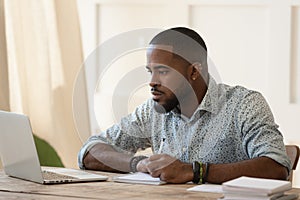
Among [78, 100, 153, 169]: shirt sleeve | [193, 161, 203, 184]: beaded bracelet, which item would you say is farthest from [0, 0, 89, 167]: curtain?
[193, 161, 203, 184]: beaded bracelet

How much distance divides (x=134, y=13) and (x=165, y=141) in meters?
1.40

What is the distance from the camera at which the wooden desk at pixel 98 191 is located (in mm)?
1943

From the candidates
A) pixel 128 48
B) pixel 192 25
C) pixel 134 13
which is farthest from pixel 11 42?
pixel 128 48

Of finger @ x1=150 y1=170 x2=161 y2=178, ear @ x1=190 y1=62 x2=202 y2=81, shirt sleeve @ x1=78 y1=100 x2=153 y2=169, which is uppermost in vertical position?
ear @ x1=190 y1=62 x2=202 y2=81

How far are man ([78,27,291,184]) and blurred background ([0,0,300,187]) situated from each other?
75 cm

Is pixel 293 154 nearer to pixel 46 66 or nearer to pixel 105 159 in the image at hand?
pixel 105 159

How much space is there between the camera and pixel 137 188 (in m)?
2.10

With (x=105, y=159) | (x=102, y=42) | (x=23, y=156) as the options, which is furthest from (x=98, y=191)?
(x=102, y=42)

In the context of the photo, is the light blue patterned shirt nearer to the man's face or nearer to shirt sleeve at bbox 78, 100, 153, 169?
shirt sleeve at bbox 78, 100, 153, 169

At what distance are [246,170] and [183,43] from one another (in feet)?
1.66

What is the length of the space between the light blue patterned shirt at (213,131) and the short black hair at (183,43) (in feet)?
0.34

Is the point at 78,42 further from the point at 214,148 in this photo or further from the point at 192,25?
the point at 214,148

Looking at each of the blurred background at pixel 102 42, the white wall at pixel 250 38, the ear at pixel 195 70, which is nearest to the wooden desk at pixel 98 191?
the ear at pixel 195 70

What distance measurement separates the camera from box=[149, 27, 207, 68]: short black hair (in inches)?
95.0
